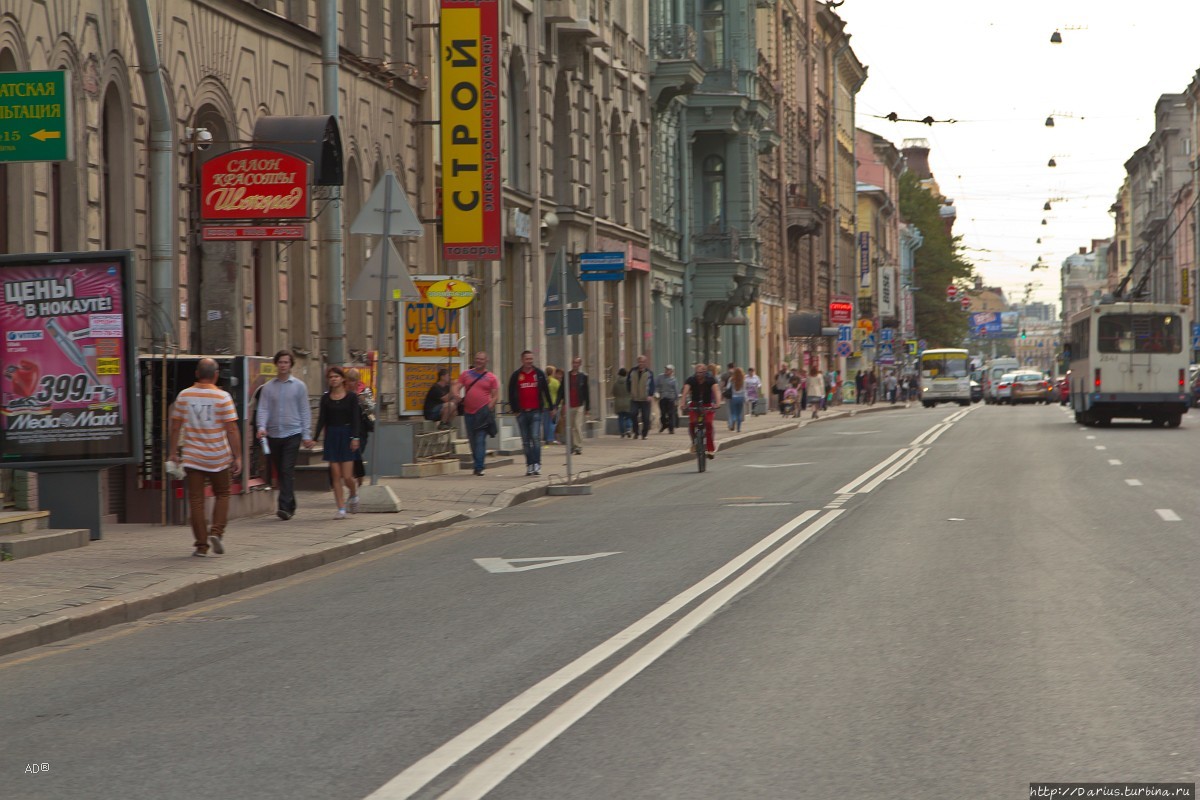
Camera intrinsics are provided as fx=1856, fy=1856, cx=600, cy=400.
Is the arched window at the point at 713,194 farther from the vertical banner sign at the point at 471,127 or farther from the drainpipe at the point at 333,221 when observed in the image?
the drainpipe at the point at 333,221

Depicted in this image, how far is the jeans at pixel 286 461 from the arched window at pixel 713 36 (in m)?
36.8

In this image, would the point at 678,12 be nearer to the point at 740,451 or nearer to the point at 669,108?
the point at 669,108

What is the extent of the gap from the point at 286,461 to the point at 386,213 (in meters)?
2.75

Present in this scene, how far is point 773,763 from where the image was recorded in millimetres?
6496

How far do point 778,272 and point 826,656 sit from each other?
2381 inches

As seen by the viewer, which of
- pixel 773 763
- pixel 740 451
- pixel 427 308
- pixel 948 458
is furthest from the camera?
pixel 740 451

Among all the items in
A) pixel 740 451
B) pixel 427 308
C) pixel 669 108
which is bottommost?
pixel 740 451

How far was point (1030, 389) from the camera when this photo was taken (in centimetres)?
8612

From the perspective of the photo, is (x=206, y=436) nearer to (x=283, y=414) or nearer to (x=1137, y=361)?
(x=283, y=414)

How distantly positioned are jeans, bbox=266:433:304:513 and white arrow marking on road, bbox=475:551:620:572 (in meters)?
3.74

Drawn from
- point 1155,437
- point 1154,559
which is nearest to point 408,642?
point 1154,559

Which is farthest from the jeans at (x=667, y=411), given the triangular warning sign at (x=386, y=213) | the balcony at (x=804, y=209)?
the triangular warning sign at (x=386, y=213)

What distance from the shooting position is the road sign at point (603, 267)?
1000 inches

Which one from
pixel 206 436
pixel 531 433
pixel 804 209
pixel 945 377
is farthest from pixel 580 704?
pixel 945 377
